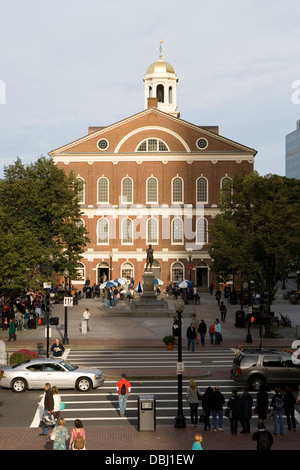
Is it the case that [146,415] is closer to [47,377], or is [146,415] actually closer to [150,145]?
[47,377]

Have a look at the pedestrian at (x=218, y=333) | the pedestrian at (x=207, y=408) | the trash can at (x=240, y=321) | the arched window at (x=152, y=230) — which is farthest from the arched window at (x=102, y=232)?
the pedestrian at (x=207, y=408)

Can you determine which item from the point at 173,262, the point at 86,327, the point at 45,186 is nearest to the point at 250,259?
the point at 86,327

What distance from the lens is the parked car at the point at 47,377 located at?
82.3 feet

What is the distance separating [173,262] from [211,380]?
49.9 meters

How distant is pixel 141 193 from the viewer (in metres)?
77.4

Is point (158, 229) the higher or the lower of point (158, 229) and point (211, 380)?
the higher

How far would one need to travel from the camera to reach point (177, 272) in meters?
77.3

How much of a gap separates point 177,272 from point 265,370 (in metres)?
51.9

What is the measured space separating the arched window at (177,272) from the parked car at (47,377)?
51917mm

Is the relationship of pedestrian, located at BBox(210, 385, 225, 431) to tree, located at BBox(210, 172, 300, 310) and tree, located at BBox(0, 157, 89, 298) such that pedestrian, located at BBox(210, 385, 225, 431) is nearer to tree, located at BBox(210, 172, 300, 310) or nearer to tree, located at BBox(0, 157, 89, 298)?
tree, located at BBox(210, 172, 300, 310)

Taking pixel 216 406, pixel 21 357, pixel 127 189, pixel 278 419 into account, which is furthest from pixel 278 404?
pixel 127 189
